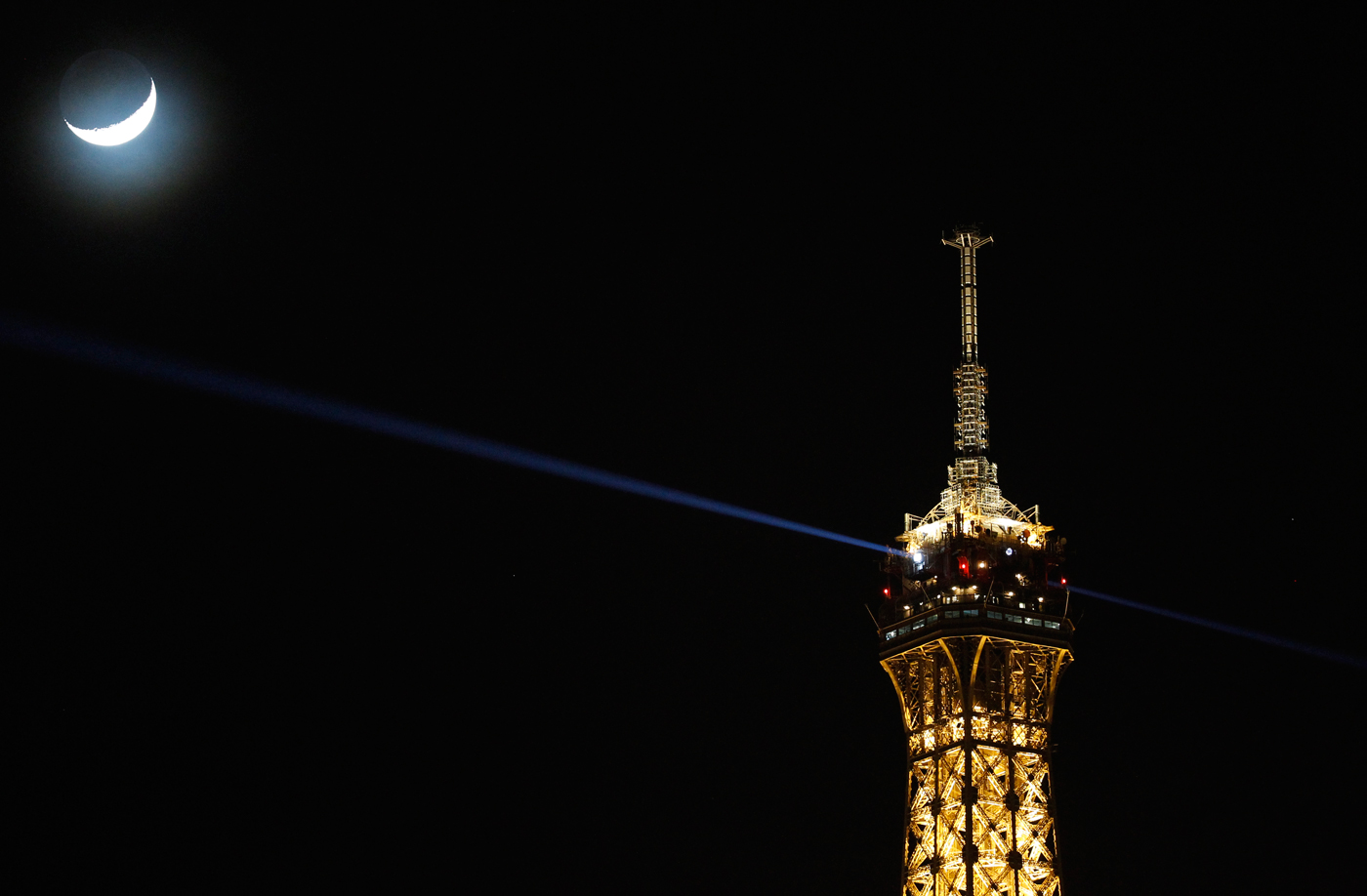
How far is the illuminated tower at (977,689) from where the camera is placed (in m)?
102

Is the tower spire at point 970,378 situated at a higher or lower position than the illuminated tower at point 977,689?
higher

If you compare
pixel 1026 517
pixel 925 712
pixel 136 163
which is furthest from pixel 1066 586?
pixel 136 163

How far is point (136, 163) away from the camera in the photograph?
35.7 meters

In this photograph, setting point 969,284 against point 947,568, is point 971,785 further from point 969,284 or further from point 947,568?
point 969,284

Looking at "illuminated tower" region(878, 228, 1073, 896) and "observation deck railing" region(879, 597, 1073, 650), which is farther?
"observation deck railing" region(879, 597, 1073, 650)

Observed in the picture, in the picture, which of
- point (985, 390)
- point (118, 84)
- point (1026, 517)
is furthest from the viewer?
point (985, 390)

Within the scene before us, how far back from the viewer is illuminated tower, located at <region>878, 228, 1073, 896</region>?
102 metres

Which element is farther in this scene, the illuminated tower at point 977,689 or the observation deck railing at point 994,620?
the observation deck railing at point 994,620

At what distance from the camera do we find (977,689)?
10375 centimetres

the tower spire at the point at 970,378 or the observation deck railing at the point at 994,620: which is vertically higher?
the tower spire at the point at 970,378

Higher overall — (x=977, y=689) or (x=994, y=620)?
(x=994, y=620)

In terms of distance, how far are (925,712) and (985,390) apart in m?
24.7

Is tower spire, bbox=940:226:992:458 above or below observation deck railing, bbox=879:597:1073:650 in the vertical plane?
above

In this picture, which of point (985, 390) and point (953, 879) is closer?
point (953, 879)
